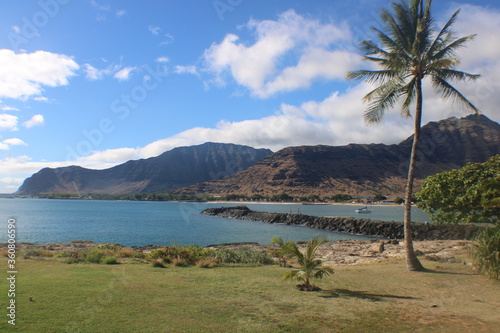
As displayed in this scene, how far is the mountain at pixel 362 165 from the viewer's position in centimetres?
13912

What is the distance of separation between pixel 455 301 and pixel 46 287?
9.48 metres

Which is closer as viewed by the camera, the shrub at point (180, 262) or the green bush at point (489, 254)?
the green bush at point (489, 254)

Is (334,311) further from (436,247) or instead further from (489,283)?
(436,247)

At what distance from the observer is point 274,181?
6063 inches

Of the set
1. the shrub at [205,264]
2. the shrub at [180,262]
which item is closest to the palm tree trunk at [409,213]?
the shrub at [205,264]

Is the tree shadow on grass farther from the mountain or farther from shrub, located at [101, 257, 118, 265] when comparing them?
the mountain

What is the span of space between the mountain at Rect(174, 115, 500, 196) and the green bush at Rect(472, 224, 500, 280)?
126m

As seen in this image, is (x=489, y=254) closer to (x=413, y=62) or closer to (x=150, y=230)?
(x=413, y=62)

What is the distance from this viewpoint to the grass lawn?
5.78m

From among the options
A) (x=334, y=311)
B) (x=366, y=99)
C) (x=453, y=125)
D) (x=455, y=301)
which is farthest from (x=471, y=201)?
(x=453, y=125)

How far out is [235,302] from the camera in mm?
7445

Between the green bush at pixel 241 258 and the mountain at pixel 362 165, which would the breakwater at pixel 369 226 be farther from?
the mountain at pixel 362 165

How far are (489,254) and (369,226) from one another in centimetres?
3657

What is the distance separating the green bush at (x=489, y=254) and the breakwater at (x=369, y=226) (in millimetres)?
11204
